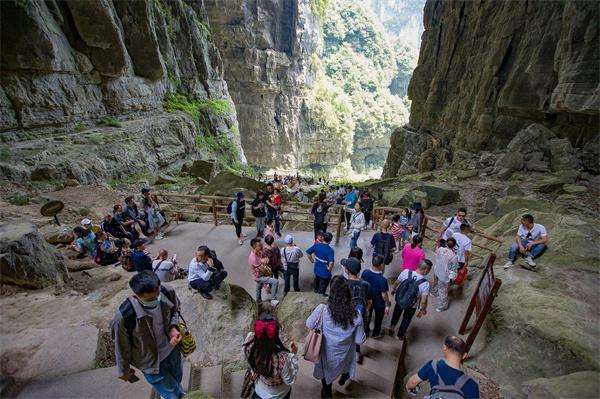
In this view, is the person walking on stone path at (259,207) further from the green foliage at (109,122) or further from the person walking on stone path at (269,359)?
the green foliage at (109,122)

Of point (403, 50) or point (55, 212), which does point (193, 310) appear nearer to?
point (55, 212)

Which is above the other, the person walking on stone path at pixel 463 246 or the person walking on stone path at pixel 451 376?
the person walking on stone path at pixel 451 376

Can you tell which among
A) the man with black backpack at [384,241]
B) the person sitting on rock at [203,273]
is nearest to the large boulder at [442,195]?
the man with black backpack at [384,241]

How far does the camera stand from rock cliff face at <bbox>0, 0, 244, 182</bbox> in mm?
9734

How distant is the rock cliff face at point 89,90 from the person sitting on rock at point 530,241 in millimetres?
13256

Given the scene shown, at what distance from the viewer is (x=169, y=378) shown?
2846mm

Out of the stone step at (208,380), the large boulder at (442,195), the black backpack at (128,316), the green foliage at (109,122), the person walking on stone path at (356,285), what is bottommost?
the large boulder at (442,195)

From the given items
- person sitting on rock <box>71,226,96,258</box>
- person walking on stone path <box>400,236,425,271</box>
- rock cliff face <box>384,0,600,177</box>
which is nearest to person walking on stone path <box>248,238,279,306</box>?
person walking on stone path <box>400,236,425,271</box>

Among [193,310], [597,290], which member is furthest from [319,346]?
[597,290]

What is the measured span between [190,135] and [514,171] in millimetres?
17955

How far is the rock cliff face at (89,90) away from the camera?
973 centimetres

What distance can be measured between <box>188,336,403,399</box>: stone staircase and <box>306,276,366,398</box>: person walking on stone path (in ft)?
1.48

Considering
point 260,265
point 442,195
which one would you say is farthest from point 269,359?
point 442,195

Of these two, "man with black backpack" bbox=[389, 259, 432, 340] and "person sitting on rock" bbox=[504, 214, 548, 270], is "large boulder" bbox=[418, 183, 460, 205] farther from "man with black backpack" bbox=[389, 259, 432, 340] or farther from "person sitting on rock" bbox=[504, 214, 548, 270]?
"man with black backpack" bbox=[389, 259, 432, 340]
